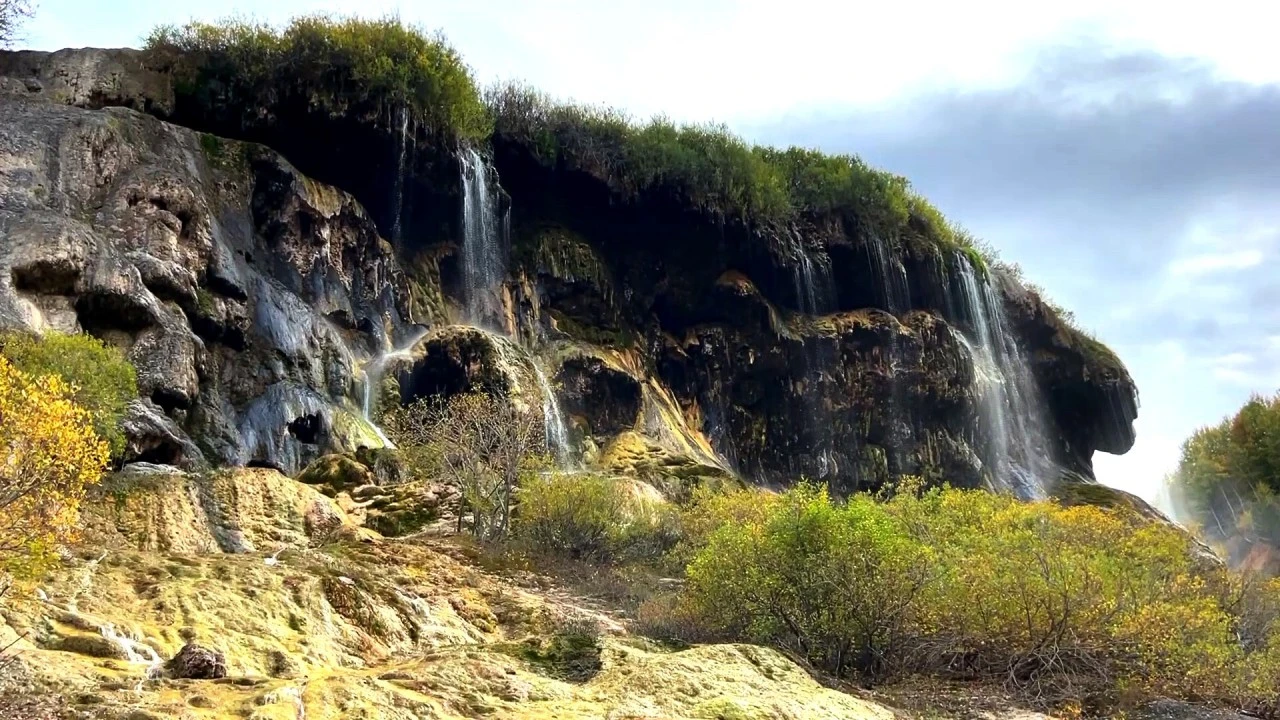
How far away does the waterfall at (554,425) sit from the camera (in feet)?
124

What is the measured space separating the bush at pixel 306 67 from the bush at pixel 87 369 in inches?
841

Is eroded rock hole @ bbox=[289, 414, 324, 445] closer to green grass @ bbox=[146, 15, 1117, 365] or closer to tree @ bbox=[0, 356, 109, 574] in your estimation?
green grass @ bbox=[146, 15, 1117, 365]

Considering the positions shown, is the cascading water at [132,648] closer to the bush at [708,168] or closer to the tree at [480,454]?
the tree at [480,454]

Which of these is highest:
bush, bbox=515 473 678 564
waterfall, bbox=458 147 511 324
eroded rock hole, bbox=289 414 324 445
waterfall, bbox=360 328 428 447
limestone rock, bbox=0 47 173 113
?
limestone rock, bbox=0 47 173 113

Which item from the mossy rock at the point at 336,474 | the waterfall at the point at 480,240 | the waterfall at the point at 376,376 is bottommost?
→ the mossy rock at the point at 336,474

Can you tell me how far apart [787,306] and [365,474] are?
31974 mm

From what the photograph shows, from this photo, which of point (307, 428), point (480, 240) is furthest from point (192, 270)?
point (480, 240)

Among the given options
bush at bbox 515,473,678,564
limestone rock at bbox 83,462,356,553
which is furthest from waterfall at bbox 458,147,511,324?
limestone rock at bbox 83,462,356,553

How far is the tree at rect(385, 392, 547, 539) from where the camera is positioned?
84.6 feet

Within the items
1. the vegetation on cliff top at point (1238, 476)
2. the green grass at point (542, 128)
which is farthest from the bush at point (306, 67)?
the vegetation on cliff top at point (1238, 476)

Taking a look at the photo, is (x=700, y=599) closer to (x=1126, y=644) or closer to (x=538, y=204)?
(x=1126, y=644)

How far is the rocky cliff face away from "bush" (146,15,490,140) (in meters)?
0.86

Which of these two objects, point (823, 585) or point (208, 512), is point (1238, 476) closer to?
point (823, 585)

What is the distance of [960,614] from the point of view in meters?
15.0
